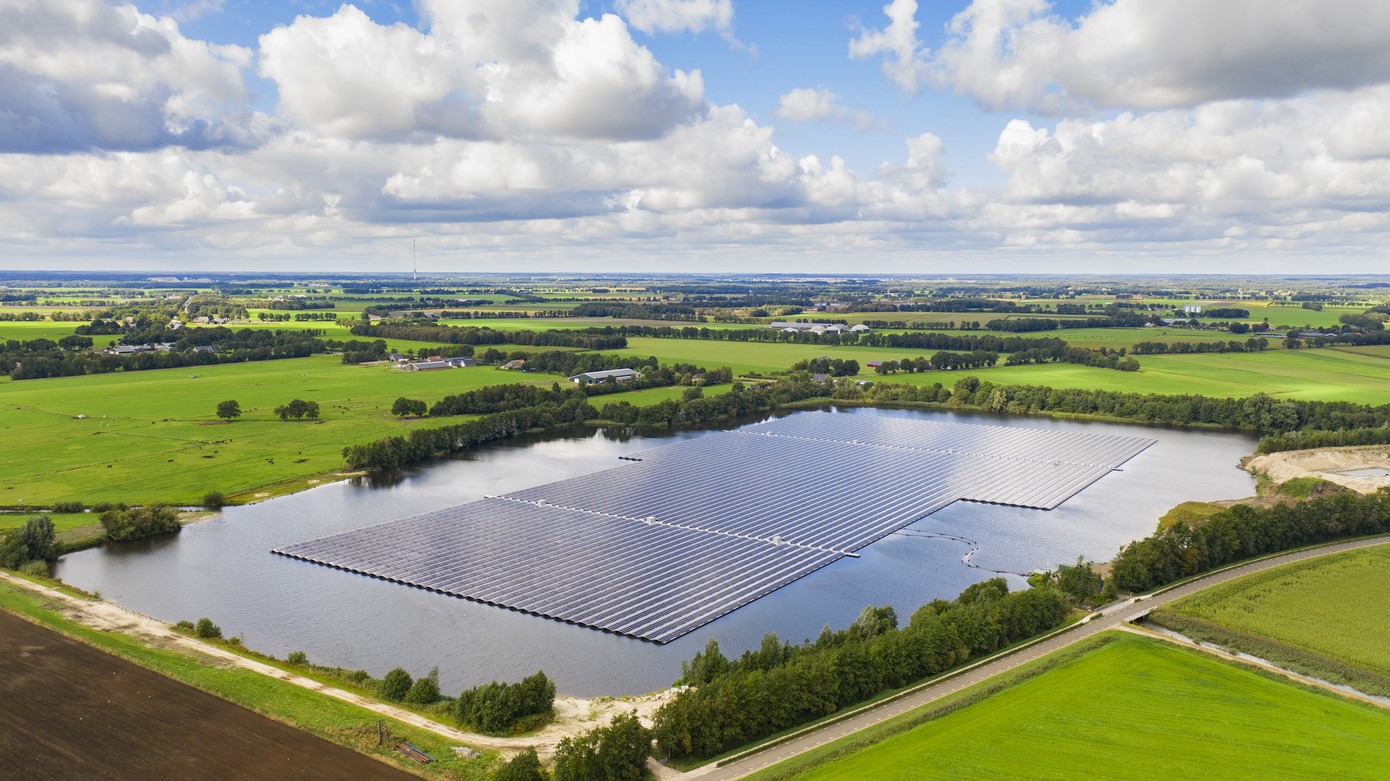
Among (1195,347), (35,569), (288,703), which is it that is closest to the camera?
(288,703)

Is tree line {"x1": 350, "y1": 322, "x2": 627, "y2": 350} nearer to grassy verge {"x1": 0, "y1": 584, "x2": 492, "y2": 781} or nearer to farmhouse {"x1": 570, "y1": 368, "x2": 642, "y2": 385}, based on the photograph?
farmhouse {"x1": 570, "y1": 368, "x2": 642, "y2": 385}

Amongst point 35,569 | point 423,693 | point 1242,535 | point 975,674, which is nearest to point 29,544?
point 35,569

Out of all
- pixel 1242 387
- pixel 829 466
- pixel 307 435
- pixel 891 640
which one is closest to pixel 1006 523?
pixel 829 466

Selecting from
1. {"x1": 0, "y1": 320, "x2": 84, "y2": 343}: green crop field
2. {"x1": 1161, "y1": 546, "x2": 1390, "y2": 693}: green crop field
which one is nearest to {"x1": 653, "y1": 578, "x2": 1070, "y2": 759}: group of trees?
{"x1": 1161, "y1": 546, "x2": 1390, "y2": 693}: green crop field

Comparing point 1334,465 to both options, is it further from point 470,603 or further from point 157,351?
point 157,351

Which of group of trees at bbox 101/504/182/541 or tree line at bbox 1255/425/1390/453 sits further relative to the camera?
tree line at bbox 1255/425/1390/453

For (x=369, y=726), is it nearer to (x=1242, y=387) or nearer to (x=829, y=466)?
(x=829, y=466)

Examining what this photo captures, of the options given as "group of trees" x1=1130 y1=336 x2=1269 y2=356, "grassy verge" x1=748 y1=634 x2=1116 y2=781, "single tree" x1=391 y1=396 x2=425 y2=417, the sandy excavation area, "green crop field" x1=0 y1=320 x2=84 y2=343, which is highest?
"green crop field" x1=0 y1=320 x2=84 y2=343
